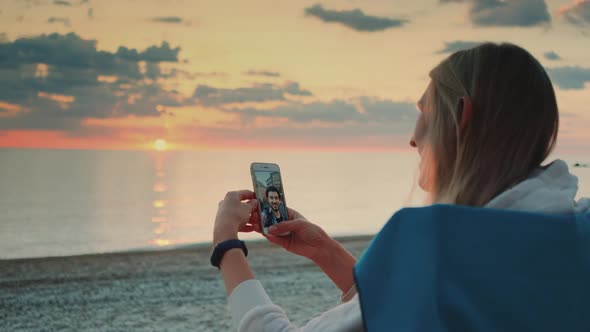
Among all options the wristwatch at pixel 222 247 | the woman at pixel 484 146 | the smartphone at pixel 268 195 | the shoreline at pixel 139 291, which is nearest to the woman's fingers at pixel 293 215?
the smartphone at pixel 268 195

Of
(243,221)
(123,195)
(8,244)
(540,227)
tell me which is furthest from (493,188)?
(123,195)

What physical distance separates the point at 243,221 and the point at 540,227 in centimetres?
77

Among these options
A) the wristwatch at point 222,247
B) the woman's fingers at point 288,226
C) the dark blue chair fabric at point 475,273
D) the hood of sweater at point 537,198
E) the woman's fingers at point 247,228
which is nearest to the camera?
the dark blue chair fabric at point 475,273

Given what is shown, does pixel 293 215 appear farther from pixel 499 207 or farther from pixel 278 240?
pixel 499 207

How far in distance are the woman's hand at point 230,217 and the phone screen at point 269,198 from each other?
0.13 meters

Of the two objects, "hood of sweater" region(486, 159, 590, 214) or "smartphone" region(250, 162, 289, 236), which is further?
"smartphone" region(250, 162, 289, 236)

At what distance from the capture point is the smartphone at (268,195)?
1.97 meters

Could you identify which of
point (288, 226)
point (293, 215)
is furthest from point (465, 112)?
point (293, 215)

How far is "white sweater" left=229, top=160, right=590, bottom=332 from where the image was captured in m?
1.29

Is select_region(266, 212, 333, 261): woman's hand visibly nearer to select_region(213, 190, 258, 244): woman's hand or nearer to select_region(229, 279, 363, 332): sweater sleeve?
select_region(213, 190, 258, 244): woman's hand

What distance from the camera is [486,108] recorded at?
4.52ft

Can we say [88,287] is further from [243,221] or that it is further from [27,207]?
[27,207]

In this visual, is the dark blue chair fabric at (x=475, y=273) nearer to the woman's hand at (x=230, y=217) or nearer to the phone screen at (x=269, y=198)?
the woman's hand at (x=230, y=217)

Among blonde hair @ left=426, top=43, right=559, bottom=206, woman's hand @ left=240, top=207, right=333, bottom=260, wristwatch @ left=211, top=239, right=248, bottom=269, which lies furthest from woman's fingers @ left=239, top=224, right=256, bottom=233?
blonde hair @ left=426, top=43, right=559, bottom=206
